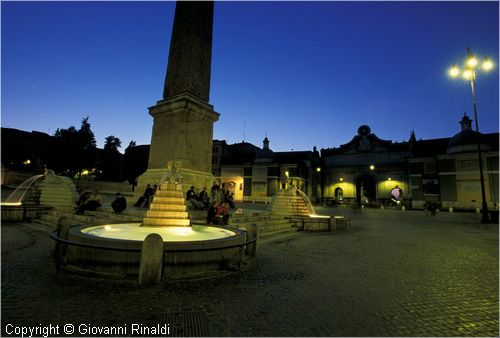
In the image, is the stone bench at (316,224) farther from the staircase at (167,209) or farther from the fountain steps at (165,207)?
the fountain steps at (165,207)

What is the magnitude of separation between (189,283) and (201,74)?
399 inches

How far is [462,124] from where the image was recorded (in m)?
42.8

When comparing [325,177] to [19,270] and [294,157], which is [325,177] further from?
[19,270]

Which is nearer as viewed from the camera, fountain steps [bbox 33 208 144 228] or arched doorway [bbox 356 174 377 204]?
fountain steps [bbox 33 208 144 228]

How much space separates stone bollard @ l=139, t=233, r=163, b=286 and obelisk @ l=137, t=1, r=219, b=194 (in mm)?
6827

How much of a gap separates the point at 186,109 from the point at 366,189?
49720 millimetres

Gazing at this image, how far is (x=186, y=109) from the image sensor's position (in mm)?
11000

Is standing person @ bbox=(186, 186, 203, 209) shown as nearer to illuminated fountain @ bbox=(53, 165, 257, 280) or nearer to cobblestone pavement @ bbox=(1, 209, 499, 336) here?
illuminated fountain @ bbox=(53, 165, 257, 280)

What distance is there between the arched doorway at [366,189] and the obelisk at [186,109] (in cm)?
4333

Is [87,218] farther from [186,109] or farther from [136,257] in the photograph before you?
[136,257]

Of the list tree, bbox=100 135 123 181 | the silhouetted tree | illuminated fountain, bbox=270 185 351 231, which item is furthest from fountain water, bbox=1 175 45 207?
tree, bbox=100 135 123 181

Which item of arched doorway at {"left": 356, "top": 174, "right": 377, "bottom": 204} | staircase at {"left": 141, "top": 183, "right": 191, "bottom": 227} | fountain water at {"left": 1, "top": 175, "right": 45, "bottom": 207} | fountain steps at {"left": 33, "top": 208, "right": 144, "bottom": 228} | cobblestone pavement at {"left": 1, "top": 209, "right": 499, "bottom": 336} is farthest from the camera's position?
arched doorway at {"left": 356, "top": 174, "right": 377, "bottom": 204}

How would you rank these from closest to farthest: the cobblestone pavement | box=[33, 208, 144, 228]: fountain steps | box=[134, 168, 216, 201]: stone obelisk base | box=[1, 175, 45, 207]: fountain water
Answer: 1. the cobblestone pavement
2. box=[33, 208, 144, 228]: fountain steps
3. box=[134, 168, 216, 201]: stone obelisk base
4. box=[1, 175, 45, 207]: fountain water

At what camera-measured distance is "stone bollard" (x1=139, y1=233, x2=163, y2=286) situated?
13.3 ft
